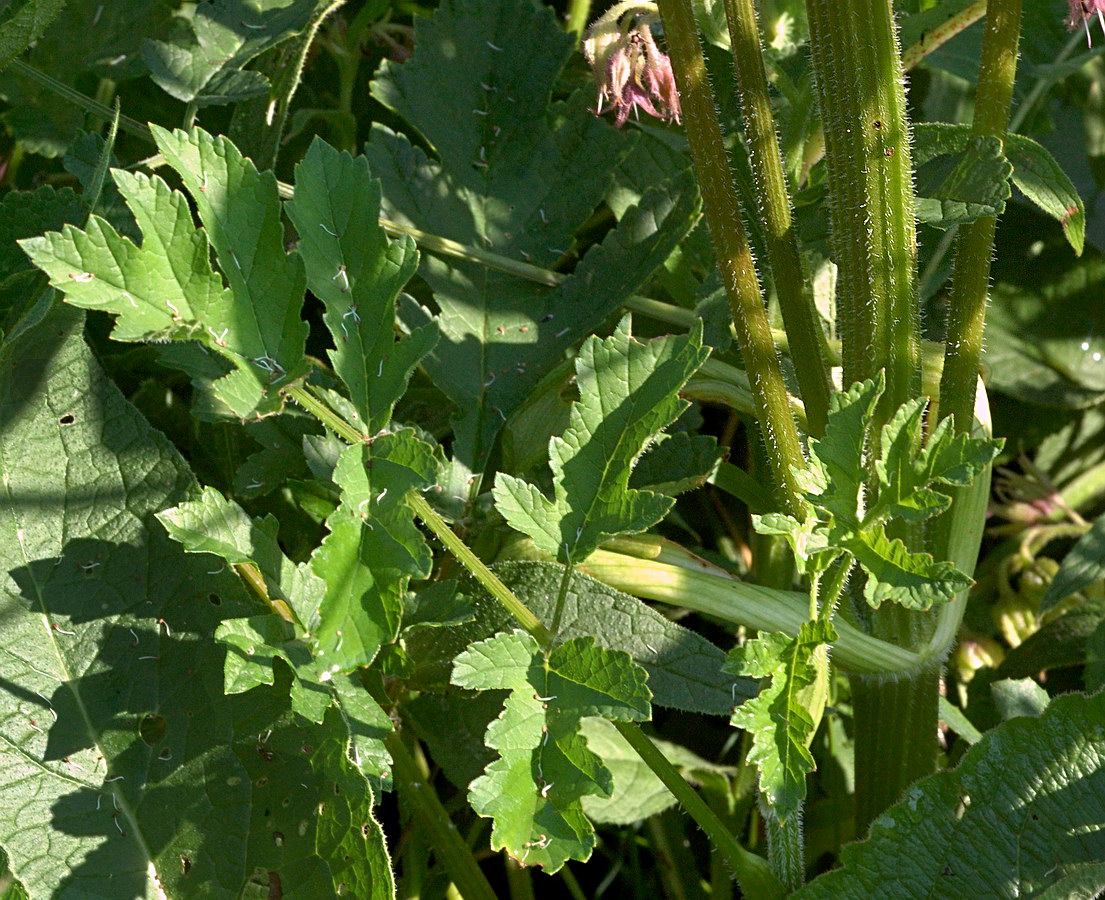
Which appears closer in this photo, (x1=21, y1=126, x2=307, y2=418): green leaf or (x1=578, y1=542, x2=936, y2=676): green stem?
(x1=21, y1=126, x2=307, y2=418): green leaf

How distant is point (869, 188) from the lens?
1144 millimetres

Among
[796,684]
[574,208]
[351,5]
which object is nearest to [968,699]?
[796,684]

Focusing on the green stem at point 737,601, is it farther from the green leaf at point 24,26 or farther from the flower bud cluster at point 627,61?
the green leaf at point 24,26

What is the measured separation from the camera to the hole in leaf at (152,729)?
1304mm

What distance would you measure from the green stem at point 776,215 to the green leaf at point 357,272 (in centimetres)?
40

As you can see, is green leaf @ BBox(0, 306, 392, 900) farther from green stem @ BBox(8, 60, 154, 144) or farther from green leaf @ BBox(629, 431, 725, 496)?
green leaf @ BBox(629, 431, 725, 496)

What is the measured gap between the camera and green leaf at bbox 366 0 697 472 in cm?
147

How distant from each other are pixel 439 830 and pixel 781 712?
0.52 meters

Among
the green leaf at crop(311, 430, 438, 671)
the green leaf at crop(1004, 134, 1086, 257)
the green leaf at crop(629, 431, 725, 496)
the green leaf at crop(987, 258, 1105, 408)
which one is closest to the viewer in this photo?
the green leaf at crop(311, 430, 438, 671)

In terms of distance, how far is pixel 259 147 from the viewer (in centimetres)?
150

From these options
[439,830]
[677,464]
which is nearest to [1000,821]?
[677,464]

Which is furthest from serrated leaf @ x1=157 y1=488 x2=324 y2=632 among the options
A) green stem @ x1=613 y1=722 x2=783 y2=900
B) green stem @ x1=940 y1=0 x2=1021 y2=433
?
green stem @ x1=940 y1=0 x2=1021 y2=433

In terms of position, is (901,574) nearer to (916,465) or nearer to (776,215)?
(916,465)

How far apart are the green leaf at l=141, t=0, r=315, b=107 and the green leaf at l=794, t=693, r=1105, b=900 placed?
1.10 meters
